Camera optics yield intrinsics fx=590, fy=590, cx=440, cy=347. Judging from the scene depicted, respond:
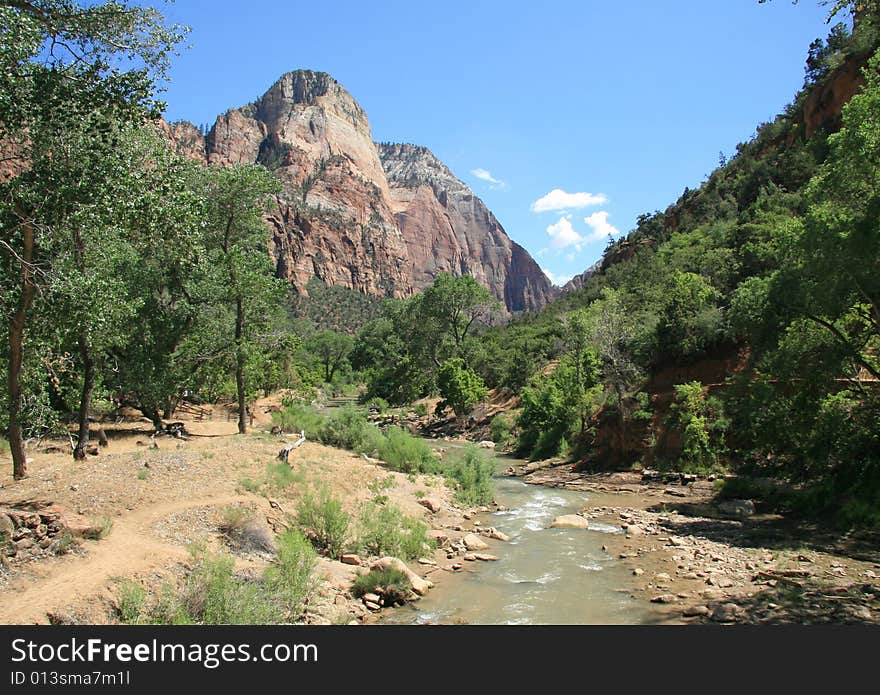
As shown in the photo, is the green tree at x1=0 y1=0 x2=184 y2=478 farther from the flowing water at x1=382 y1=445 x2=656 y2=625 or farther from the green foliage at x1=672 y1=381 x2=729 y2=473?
the green foliage at x1=672 y1=381 x2=729 y2=473

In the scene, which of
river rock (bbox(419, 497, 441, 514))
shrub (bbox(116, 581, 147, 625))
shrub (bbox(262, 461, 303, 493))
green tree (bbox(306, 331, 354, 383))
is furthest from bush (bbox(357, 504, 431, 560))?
green tree (bbox(306, 331, 354, 383))

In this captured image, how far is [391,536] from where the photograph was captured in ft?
44.9

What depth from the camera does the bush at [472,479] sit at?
68.8 feet

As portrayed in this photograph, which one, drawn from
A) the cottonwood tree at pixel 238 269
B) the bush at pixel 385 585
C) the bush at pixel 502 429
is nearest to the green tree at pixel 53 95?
the bush at pixel 385 585

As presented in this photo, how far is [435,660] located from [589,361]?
28830 mm

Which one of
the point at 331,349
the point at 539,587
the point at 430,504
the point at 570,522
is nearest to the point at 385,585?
the point at 539,587

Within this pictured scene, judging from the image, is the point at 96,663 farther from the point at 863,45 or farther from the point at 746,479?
the point at 863,45

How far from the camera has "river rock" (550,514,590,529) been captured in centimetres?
1759

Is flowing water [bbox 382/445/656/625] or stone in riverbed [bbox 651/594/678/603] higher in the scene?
stone in riverbed [bbox 651/594/678/603]

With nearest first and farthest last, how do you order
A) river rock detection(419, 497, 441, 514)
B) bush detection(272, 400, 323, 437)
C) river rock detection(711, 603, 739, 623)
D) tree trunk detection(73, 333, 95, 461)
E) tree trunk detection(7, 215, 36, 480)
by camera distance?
1. river rock detection(711, 603, 739, 623)
2. tree trunk detection(7, 215, 36, 480)
3. tree trunk detection(73, 333, 95, 461)
4. river rock detection(419, 497, 441, 514)
5. bush detection(272, 400, 323, 437)

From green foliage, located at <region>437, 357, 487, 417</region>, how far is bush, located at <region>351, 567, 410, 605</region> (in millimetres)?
38208

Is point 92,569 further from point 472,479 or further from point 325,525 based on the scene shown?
point 472,479

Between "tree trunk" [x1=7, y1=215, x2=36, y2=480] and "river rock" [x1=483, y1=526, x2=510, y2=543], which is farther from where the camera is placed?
"river rock" [x1=483, y1=526, x2=510, y2=543]

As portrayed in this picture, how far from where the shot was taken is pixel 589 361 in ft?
111
